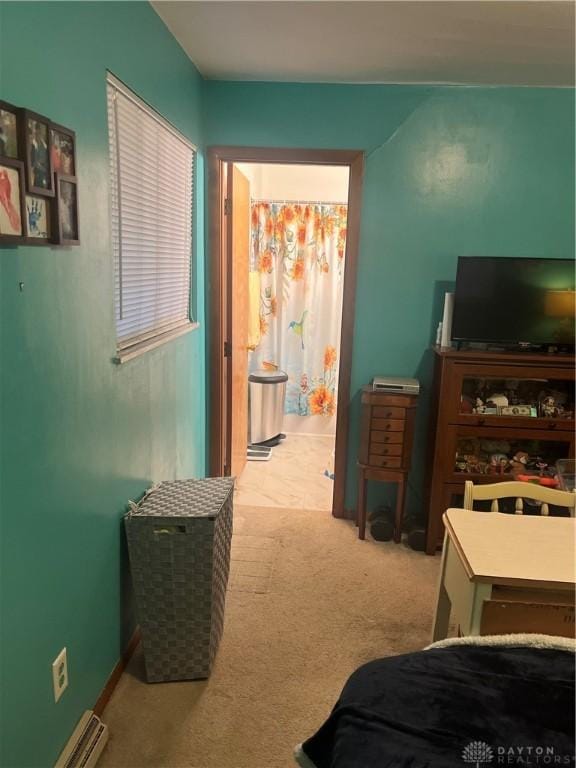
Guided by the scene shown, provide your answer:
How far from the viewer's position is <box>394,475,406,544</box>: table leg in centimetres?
306

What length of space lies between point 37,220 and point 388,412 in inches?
83.1

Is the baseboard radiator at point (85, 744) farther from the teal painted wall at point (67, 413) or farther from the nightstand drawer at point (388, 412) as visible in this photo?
the nightstand drawer at point (388, 412)

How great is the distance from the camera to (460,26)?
2137 mm

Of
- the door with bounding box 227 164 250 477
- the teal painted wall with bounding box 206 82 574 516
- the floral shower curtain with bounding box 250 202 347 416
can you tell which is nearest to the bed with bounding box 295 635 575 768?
the teal painted wall with bounding box 206 82 574 516

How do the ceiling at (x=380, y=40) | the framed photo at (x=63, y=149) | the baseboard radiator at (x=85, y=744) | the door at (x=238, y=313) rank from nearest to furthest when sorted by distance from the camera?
1. the framed photo at (x=63, y=149)
2. the baseboard radiator at (x=85, y=744)
3. the ceiling at (x=380, y=40)
4. the door at (x=238, y=313)

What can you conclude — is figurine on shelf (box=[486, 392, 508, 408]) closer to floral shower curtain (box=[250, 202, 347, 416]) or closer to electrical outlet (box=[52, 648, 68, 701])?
floral shower curtain (box=[250, 202, 347, 416])

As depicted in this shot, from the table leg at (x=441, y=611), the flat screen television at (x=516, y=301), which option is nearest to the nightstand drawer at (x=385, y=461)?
the flat screen television at (x=516, y=301)

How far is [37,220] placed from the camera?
1299mm

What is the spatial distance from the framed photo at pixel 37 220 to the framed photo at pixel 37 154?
0.02 m

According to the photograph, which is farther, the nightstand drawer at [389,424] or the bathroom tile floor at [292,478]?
the bathroom tile floor at [292,478]

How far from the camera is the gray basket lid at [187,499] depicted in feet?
6.57

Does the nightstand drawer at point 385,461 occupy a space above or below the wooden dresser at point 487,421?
below

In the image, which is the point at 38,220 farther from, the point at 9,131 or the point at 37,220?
the point at 9,131

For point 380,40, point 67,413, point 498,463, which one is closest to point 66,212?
point 67,413
